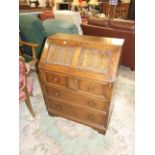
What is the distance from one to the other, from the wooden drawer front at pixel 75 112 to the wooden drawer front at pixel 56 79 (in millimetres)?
309

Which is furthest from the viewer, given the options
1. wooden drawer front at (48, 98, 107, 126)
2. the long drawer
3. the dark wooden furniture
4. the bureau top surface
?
the dark wooden furniture

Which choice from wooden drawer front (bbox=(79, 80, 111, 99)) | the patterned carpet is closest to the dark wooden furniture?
the patterned carpet

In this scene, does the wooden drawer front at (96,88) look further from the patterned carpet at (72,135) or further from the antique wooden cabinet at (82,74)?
the patterned carpet at (72,135)

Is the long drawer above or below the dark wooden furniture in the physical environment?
below

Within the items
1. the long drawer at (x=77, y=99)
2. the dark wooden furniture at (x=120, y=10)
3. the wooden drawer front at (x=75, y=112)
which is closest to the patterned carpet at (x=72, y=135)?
the wooden drawer front at (x=75, y=112)

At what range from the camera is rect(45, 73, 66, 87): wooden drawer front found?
1.87 meters

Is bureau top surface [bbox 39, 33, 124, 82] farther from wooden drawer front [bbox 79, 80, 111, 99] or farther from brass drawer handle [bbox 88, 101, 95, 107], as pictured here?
brass drawer handle [bbox 88, 101, 95, 107]

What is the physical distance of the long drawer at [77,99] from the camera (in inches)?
72.1

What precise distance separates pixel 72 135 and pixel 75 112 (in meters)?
0.27

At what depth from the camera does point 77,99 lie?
6.40ft

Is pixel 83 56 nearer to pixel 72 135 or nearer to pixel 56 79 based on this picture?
pixel 56 79
